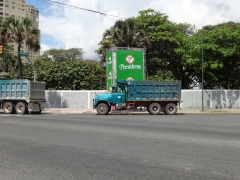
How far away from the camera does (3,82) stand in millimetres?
25375

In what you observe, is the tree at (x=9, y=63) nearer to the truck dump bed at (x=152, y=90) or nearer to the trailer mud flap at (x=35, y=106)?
the trailer mud flap at (x=35, y=106)

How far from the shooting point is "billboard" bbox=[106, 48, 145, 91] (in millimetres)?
30359

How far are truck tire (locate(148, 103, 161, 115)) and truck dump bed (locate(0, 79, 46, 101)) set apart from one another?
8.86 meters

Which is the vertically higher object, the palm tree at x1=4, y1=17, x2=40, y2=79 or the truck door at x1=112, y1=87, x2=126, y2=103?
the palm tree at x1=4, y1=17, x2=40, y2=79

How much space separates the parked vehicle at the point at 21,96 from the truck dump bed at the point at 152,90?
6608mm

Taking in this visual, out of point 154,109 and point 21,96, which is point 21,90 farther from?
point 154,109

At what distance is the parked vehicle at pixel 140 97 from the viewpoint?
2452 centimetres

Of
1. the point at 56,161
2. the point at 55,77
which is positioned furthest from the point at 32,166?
the point at 55,77

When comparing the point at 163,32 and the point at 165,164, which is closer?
the point at 165,164

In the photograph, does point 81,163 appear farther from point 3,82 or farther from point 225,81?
Answer: point 225,81

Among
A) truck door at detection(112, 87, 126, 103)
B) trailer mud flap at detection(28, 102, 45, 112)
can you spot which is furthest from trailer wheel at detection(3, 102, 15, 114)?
truck door at detection(112, 87, 126, 103)

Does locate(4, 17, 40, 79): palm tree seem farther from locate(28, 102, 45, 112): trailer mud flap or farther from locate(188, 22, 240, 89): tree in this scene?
locate(188, 22, 240, 89): tree

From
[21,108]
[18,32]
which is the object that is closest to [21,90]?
[21,108]

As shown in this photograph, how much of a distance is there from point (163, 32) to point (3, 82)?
20814 mm
